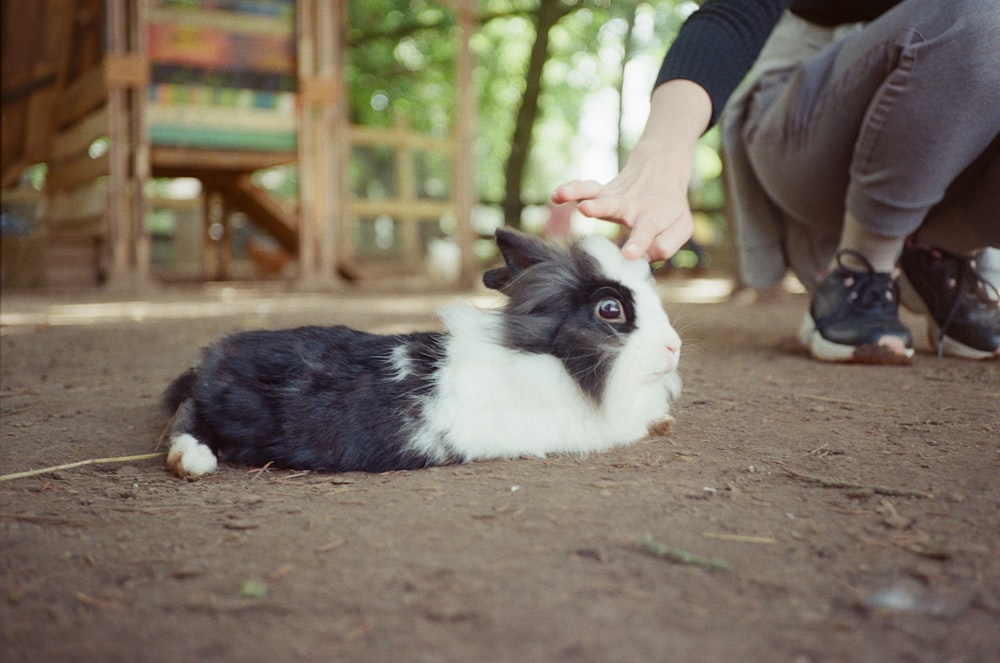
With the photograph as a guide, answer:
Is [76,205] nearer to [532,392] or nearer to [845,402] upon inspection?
[532,392]

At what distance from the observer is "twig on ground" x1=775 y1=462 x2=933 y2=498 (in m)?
1.75

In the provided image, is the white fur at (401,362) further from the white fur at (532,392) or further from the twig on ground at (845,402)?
the twig on ground at (845,402)

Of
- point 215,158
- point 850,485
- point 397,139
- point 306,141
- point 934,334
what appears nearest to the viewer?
point 850,485

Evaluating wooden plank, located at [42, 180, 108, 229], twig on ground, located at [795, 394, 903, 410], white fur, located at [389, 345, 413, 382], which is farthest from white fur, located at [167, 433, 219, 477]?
wooden plank, located at [42, 180, 108, 229]

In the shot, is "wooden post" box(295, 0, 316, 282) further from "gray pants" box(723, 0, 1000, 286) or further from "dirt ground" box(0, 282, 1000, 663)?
"dirt ground" box(0, 282, 1000, 663)

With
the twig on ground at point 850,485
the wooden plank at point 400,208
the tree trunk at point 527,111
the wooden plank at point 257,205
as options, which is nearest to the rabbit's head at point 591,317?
the twig on ground at point 850,485

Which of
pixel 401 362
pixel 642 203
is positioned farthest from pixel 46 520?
pixel 642 203

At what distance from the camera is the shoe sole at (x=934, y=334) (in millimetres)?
3422

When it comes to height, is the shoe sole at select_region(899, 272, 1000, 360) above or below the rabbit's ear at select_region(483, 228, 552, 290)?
below

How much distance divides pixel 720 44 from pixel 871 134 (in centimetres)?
91

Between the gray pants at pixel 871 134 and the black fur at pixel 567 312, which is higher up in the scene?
the gray pants at pixel 871 134

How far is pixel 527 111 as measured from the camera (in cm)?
1466

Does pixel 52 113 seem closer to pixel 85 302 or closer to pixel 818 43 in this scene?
pixel 85 302

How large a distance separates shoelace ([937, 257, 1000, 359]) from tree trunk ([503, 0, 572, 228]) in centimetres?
1108
